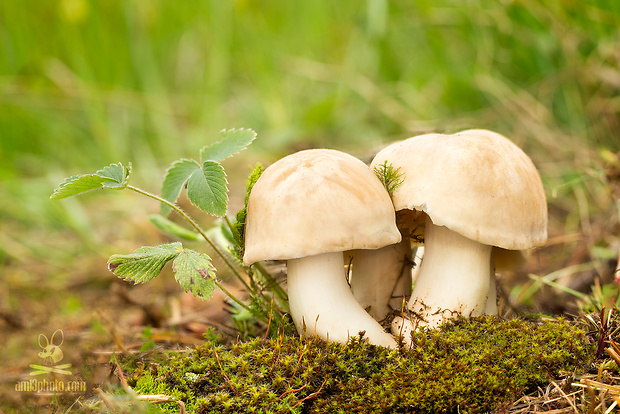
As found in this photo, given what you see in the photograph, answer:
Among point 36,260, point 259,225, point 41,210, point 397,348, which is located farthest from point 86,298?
point 397,348

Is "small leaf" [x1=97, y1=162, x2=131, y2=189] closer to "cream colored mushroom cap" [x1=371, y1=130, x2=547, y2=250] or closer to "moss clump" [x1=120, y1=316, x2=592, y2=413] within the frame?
"moss clump" [x1=120, y1=316, x2=592, y2=413]

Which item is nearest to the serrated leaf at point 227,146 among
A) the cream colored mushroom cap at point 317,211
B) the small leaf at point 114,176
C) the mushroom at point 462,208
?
the cream colored mushroom cap at point 317,211

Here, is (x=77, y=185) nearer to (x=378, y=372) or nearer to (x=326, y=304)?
(x=326, y=304)

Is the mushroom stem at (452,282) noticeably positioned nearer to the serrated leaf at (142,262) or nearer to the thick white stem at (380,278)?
the thick white stem at (380,278)

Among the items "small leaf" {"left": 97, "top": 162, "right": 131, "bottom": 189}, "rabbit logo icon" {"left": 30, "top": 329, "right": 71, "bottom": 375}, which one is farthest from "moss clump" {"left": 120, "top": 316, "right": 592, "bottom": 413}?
"small leaf" {"left": 97, "top": 162, "right": 131, "bottom": 189}

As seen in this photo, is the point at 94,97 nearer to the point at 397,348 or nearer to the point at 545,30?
the point at 545,30
